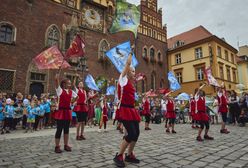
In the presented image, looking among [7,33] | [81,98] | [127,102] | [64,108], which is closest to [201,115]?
[127,102]

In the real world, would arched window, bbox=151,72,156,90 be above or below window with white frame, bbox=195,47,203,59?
below

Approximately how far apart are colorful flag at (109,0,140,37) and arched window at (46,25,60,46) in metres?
13.8

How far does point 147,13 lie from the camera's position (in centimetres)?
3039

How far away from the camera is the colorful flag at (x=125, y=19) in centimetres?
788

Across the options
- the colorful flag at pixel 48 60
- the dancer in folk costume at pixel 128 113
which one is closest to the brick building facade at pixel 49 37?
the colorful flag at pixel 48 60

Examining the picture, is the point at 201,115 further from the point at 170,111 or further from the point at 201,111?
the point at 170,111

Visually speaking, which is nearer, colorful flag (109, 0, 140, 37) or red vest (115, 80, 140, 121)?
red vest (115, 80, 140, 121)

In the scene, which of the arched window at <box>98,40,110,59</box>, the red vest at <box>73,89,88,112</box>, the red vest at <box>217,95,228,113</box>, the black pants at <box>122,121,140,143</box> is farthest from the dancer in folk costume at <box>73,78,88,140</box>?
the arched window at <box>98,40,110,59</box>

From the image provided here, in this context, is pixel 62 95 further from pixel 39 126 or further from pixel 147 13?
pixel 147 13

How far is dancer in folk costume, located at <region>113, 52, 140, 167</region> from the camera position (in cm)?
384

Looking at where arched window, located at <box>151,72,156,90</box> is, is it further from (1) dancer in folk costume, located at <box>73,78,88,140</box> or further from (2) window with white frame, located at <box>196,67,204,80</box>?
(1) dancer in folk costume, located at <box>73,78,88,140</box>

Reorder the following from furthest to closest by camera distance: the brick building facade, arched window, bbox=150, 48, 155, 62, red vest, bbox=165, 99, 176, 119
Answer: arched window, bbox=150, 48, 155, 62, the brick building facade, red vest, bbox=165, 99, 176, 119

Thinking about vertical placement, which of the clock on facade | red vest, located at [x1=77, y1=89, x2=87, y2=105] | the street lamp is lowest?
red vest, located at [x1=77, y1=89, x2=87, y2=105]

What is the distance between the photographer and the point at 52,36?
66.7 ft
